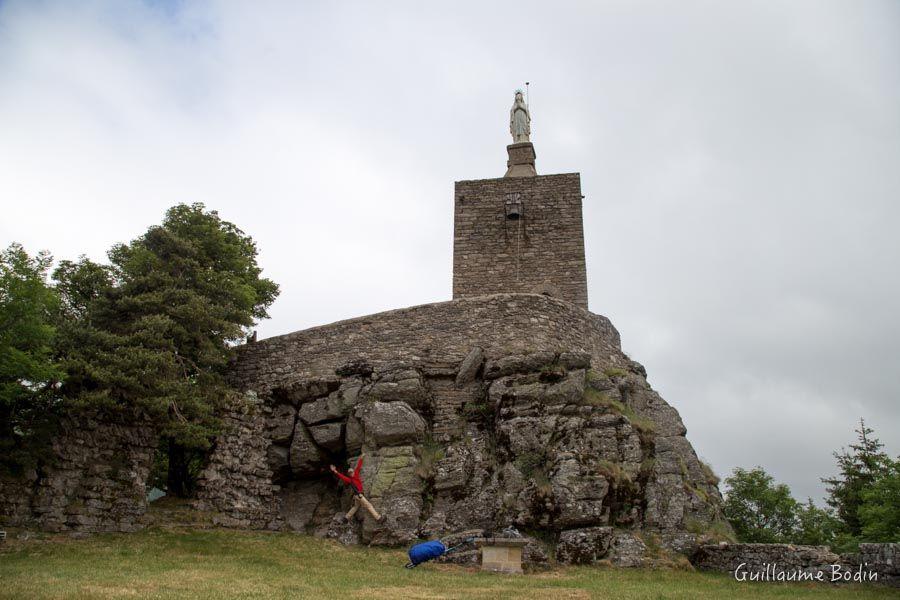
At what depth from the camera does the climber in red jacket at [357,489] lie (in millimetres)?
16516

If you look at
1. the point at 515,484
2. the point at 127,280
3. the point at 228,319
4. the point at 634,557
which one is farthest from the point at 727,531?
the point at 127,280

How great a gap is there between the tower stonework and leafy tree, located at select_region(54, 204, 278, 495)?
814 cm

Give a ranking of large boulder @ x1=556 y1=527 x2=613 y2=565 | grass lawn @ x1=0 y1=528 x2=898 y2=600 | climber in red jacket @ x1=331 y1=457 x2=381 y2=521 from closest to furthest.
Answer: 1. grass lawn @ x1=0 y1=528 x2=898 y2=600
2. large boulder @ x1=556 y1=527 x2=613 y2=565
3. climber in red jacket @ x1=331 y1=457 x2=381 y2=521

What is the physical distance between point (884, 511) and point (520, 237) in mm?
14218

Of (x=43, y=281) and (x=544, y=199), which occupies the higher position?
(x=544, y=199)

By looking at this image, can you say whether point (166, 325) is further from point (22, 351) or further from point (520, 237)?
point (520, 237)

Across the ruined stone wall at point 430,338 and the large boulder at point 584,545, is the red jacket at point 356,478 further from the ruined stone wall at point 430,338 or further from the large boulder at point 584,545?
the large boulder at point 584,545

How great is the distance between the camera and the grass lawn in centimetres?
1096

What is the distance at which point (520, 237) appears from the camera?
25.9 meters

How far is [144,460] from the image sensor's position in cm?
1795

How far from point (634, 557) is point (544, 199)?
48.8 ft

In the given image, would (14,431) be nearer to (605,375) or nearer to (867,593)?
(605,375)

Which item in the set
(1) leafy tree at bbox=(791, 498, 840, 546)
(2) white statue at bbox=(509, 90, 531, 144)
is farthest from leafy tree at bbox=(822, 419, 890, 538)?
(2) white statue at bbox=(509, 90, 531, 144)

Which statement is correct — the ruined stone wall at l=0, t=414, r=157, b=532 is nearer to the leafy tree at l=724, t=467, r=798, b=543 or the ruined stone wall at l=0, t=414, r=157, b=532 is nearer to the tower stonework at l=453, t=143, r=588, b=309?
the tower stonework at l=453, t=143, r=588, b=309
